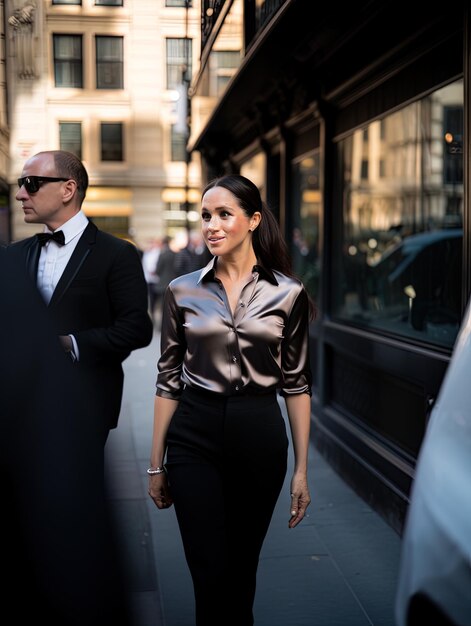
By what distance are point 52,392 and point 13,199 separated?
2.84m

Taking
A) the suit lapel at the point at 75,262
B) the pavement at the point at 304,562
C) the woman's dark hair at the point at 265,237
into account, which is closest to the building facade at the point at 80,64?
the suit lapel at the point at 75,262

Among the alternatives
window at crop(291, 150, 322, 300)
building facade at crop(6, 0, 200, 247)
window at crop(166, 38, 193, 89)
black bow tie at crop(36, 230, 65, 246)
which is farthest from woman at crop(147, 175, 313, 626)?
window at crop(166, 38, 193, 89)

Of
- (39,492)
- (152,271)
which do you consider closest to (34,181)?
(39,492)

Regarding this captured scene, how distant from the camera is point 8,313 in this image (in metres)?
1.79

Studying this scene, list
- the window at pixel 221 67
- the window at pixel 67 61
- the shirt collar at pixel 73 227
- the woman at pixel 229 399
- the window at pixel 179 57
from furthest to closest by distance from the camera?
the window at pixel 179 57 < the window at pixel 221 67 < the window at pixel 67 61 < the shirt collar at pixel 73 227 < the woman at pixel 229 399

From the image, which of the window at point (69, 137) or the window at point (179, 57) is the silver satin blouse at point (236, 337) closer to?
the window at point (69, 137)

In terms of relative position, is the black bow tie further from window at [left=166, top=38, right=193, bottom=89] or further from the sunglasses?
window at [left=166, top=38, right=193, bottom=89]

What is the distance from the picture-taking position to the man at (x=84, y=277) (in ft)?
13.1

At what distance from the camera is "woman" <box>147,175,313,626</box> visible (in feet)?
10.1

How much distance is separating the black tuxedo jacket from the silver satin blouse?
0.72m

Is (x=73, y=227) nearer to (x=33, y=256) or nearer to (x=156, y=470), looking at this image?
(x=33, y=256)

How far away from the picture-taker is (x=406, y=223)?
249 inches

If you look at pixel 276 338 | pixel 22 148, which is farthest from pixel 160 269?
pixel 276 338

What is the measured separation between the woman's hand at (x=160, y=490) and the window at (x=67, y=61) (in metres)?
3.62
